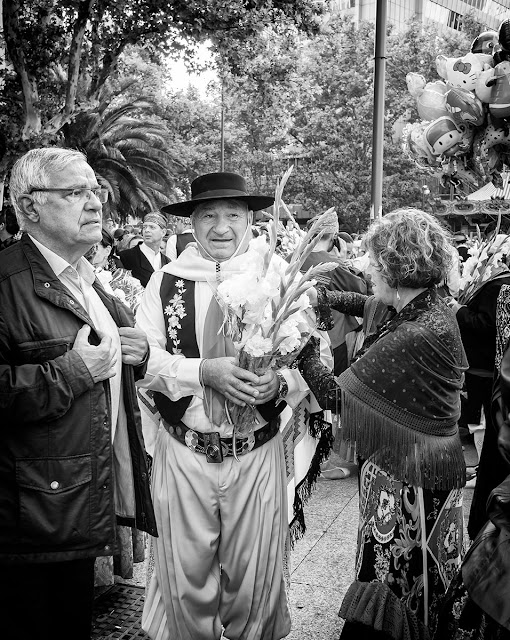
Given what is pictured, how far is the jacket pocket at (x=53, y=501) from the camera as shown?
2.14 m

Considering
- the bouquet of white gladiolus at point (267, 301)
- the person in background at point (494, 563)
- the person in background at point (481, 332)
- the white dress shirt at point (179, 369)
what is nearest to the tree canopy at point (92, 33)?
the person in background at point (481, 332)

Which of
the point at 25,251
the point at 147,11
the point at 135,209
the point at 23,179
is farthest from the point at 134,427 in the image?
the point at 135,209

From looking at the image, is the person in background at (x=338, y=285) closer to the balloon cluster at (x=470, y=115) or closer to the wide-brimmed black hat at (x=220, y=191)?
the balloon cluster at (x=470, y=115)

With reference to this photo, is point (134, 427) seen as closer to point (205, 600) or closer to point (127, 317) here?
point (127, 317)

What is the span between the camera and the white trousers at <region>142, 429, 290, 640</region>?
285cm

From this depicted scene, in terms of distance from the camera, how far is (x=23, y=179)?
7.72ft

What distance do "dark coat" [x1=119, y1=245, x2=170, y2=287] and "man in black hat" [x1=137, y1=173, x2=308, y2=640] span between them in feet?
18.7

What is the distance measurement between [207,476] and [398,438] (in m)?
0.81

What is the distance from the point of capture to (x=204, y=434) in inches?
111

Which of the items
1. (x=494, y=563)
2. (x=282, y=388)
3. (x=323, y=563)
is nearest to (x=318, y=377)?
(x=282, y=388)

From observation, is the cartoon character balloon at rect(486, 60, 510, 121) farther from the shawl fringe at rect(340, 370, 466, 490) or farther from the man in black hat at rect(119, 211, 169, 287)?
the man in black hat at rect(119, 211, 169, 287)

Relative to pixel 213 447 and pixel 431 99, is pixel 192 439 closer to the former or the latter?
pixel 213 447

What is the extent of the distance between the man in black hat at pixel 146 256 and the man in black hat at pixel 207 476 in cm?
529

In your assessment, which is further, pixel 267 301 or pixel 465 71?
pixel 465 71
